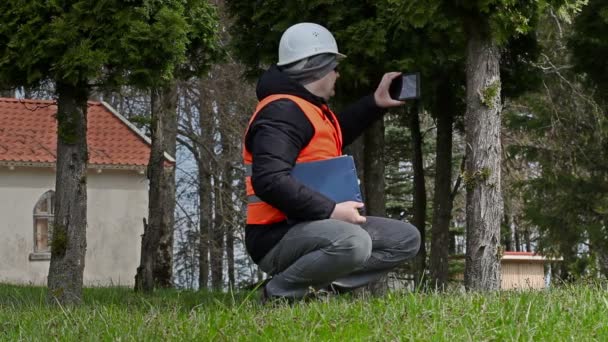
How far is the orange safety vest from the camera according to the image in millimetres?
6723

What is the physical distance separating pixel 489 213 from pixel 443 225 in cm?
910

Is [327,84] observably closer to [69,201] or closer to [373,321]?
[373,321]

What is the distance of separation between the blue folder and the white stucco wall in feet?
84.1

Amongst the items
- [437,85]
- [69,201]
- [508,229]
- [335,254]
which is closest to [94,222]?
[508,229]

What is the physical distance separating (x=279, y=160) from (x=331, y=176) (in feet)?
1.42

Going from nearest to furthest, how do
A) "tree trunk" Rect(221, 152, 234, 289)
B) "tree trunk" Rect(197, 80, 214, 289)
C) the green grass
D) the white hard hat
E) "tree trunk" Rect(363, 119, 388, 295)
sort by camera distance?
the green grass, the white hard hat, "tree trunk" Rect(363, 119, 388, 295), "tree trunk" Rect(197, 80, 214, 289), "tree trunk" Rect(221, 152, 234, 289)

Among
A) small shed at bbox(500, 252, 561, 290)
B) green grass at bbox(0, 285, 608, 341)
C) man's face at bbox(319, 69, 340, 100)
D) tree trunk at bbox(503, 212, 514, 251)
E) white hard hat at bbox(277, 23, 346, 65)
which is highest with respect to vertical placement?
white hard hat at bbox(277, 23, 346, 65)

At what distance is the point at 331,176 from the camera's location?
668cm

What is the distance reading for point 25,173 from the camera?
32406 millimetres

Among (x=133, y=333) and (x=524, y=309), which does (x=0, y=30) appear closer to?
(x=133, y=333)

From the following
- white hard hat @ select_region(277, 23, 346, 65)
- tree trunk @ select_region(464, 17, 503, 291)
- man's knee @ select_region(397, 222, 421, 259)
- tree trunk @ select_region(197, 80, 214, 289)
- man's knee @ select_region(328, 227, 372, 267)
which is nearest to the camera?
man's knee @ select_region(328, 227, 372, 267)

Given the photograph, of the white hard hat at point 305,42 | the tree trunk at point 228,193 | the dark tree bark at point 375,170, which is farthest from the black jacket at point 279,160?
the tree trunk at point 228,193

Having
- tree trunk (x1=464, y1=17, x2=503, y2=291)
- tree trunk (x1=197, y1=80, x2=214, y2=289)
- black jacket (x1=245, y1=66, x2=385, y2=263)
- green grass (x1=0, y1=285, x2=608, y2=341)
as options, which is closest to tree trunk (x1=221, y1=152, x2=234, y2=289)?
tree trunk (x1=197, y1=80, x2=214, y2=289)

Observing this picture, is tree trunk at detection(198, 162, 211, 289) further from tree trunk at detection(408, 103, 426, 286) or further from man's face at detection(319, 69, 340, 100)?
man's face at detection(319, 69, 340, 100)
